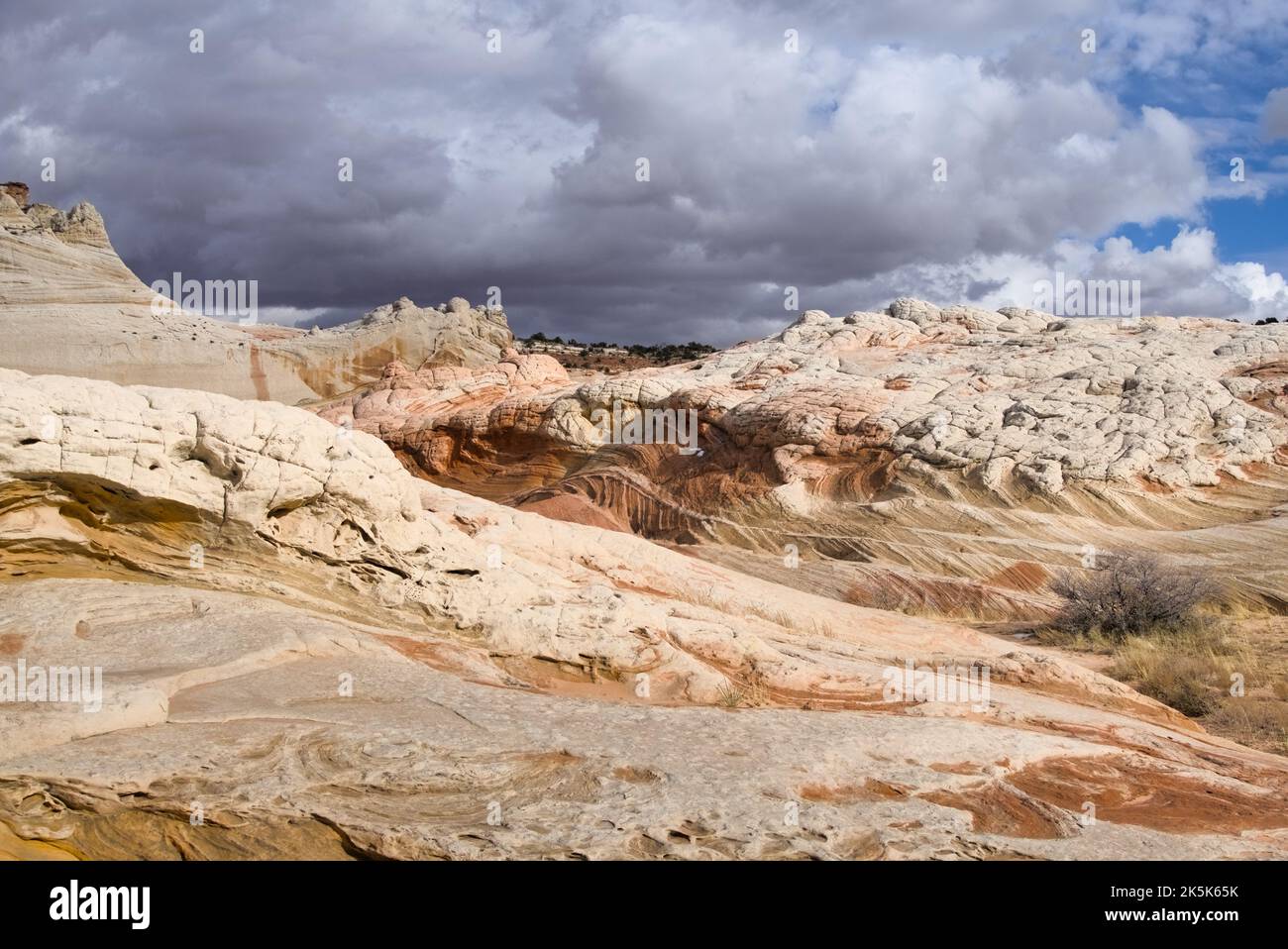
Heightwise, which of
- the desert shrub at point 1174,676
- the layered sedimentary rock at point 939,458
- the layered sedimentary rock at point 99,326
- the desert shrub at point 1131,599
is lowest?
the desert shrub at point 1174,676

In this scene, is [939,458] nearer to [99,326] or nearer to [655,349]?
[99,326]

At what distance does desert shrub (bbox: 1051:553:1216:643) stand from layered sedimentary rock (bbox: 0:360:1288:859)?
4692 mm

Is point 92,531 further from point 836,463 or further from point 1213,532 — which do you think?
point 1213,532

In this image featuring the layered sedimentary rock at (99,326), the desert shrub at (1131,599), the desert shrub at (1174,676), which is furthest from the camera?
the layered sedimentary rock at (99,326)

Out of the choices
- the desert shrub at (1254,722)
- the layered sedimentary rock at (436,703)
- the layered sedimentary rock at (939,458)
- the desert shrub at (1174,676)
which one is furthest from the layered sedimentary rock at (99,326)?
the desert shrub at (1254,722)

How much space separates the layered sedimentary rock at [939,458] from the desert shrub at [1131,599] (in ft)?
3.08

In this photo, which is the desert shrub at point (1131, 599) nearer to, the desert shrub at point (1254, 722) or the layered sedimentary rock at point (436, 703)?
the desert shrub at point (1254, 722)

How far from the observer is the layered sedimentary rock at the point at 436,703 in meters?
4.92

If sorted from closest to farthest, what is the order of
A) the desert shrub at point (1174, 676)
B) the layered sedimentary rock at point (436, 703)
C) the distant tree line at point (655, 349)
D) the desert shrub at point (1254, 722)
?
1. the layered sedimentary rock at point (436, 703)
2. the desert shrub at point (1254, 722)
3. the desert shrub at point (1174, 676)
4. the distant tree line at point (655, 349)

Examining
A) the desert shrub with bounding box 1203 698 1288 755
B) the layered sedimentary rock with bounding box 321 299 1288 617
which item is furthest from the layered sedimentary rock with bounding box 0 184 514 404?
the desert shrub with bounding box 1203 698 1288 755

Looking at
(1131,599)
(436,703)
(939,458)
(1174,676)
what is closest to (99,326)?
(939,458)

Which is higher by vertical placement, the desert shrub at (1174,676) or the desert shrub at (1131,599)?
the desert shrub at (1131,599)

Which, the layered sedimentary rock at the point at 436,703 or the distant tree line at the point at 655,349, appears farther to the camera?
the distant tree line at the point at 655,349
